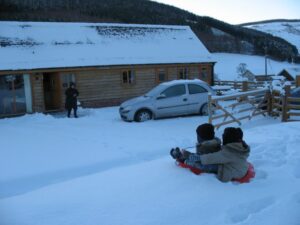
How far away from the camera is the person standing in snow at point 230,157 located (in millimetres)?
5059

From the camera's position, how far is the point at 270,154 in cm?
648

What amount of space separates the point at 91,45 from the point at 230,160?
55.4ft

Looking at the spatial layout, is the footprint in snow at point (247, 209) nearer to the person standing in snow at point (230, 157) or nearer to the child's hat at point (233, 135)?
the person standing in snow at point (230, 157)

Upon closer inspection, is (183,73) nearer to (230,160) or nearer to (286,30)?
(230,160)

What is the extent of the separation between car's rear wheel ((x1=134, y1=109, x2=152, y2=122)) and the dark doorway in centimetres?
635

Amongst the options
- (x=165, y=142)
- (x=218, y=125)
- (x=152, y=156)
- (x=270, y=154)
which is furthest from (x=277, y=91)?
(x=270, y=154)

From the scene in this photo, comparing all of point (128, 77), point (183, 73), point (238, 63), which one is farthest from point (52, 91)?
point (238, 63)

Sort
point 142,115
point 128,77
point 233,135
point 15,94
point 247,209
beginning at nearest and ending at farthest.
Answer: point 247,209, point 233,135, point 142,115, point 15,94, point 128,77

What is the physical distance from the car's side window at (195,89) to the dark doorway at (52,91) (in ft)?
23.7

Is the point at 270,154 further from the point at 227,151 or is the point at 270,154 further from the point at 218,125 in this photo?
the point at 218,125

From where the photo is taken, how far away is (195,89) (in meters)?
15.7

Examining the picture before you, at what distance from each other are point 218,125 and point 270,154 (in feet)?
19.5

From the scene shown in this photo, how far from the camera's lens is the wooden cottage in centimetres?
1805

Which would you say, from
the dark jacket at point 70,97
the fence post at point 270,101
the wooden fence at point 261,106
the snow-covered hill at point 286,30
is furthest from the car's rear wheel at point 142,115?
the snow-covered hill at point 286,30
